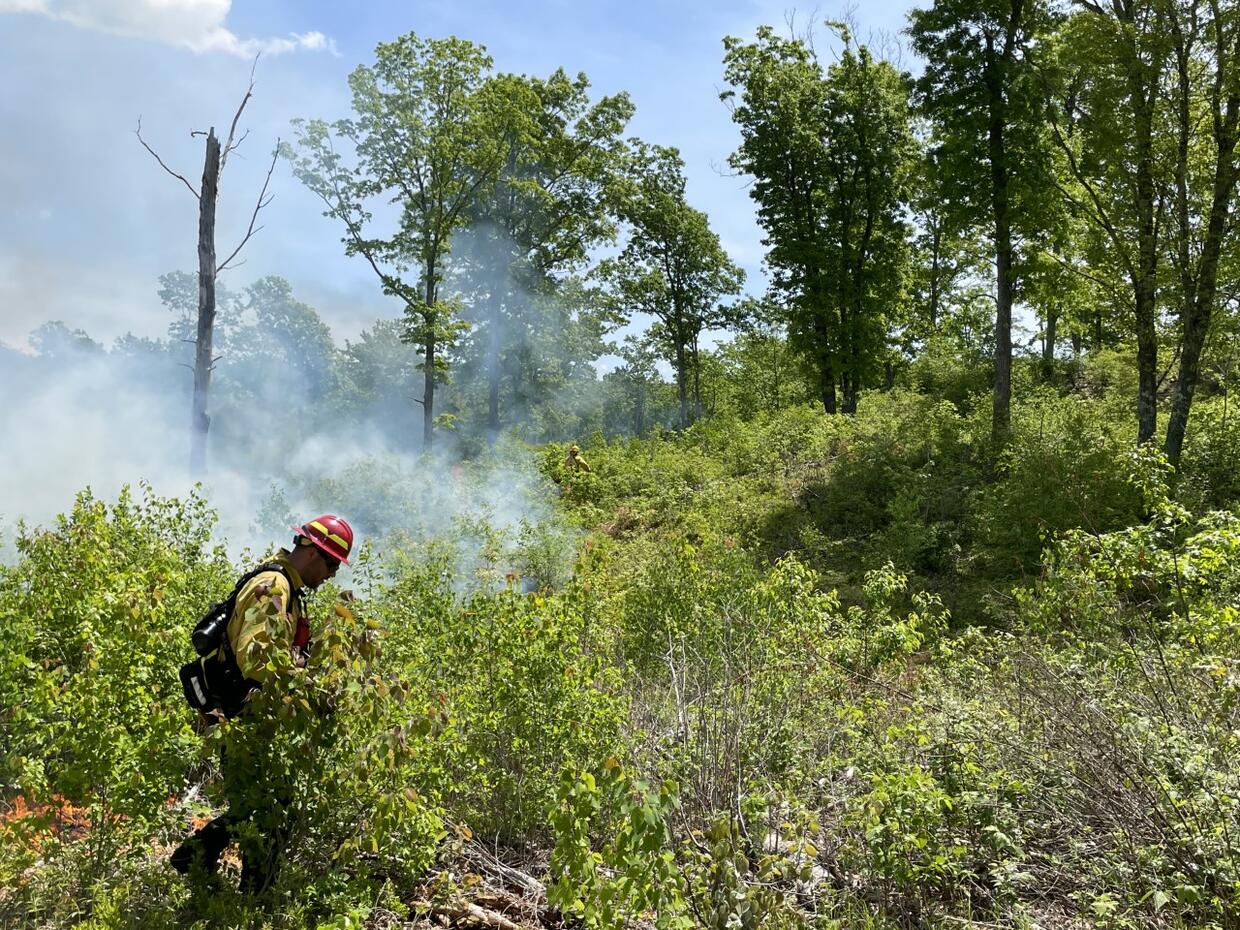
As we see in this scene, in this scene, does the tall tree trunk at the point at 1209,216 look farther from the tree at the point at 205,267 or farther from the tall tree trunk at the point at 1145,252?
the tree at the point at 205,267

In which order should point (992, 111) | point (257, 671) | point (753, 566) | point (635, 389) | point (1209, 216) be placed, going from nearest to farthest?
point (257, 671), point (753, 566), point (1209, 216), point (992, 111), point (635, 389)

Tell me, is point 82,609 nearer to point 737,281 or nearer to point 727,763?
point 727,763

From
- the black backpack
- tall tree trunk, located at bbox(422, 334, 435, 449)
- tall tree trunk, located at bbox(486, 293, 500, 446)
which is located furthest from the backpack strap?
tall tree trunk, located at bbox(486, 293, 500, 446)

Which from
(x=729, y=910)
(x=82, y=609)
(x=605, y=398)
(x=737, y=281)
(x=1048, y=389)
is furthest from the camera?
(x=605, y=398)

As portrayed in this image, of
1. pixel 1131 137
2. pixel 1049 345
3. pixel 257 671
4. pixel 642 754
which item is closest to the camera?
pixel 257 671

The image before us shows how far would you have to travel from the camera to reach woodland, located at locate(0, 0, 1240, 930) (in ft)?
10.6

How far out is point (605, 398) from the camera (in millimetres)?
57031

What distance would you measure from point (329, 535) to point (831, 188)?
19.4 metres

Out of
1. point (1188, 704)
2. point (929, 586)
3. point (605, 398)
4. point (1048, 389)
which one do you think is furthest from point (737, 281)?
point (605, 398)

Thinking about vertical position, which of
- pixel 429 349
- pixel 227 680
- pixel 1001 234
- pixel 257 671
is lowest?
pixel 227 680

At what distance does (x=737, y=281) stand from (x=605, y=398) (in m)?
29.7

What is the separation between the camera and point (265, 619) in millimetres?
2961

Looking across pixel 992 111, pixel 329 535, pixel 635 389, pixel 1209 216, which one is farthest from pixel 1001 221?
pixel 635 389

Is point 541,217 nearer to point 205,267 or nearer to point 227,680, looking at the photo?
point 205,267
